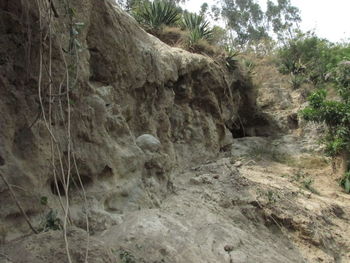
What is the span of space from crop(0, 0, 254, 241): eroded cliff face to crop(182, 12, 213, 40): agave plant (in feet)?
9.36

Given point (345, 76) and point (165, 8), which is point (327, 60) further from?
point (165, 8)

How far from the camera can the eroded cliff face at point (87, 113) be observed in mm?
3693

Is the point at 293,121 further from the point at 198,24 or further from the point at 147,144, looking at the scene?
the point at 147,144

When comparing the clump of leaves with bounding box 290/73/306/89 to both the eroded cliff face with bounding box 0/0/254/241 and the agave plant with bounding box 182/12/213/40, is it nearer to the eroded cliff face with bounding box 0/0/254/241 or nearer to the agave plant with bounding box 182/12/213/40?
the agave plant with bounding box 182/12/213/40

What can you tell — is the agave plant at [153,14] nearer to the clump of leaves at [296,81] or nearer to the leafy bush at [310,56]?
the clump of leaves at [296,81]

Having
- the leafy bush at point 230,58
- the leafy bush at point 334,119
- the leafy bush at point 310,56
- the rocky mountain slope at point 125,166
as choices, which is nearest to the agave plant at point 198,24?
the leafy bush at point 230,58

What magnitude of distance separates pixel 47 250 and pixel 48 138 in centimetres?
145

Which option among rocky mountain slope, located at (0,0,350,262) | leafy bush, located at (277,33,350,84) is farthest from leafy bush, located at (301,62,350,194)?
leafy bush, located at (277,33,350,84)

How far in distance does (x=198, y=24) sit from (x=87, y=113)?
7679 mm

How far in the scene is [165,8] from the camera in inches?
428

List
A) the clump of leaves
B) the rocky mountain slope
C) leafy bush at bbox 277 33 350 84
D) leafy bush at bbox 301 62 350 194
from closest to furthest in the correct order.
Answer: the rocky mountain slope, leafy bush at bbox 301 62 350 194, the clump of leaves, leafy bush at bbox 277 33 350 84

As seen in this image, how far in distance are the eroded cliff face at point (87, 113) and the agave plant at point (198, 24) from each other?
2853 mm

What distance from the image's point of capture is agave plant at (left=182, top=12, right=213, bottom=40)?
1137 centimetres

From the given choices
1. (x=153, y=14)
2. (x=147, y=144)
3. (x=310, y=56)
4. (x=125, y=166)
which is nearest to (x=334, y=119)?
(x=153, y=14)
